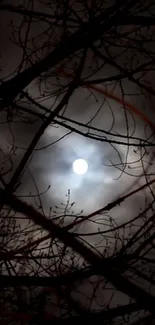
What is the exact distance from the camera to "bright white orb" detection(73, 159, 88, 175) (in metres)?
1.39

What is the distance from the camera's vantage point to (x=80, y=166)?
4.56 ft

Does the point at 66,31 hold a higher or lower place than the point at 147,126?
higher

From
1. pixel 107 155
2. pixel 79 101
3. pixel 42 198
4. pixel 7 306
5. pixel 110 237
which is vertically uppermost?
pixel 79 101

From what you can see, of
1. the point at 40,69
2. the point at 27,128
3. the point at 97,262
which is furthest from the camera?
the point at 27,128

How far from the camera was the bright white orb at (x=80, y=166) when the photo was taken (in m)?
1.39

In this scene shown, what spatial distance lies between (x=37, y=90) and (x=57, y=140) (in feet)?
0.57

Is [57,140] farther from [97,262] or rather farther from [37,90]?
[97,262]

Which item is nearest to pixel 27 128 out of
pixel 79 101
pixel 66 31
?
pixel 79 101

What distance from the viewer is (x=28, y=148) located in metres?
1.35

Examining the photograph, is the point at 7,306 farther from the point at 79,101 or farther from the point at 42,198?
the point at 79,101

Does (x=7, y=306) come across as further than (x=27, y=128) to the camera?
No

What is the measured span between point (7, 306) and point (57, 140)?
1.76 ft

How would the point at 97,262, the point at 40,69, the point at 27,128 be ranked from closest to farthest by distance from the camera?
the point at 40,69, the point at 97,262, the point at 27,128

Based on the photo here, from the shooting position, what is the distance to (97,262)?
1.27 m
